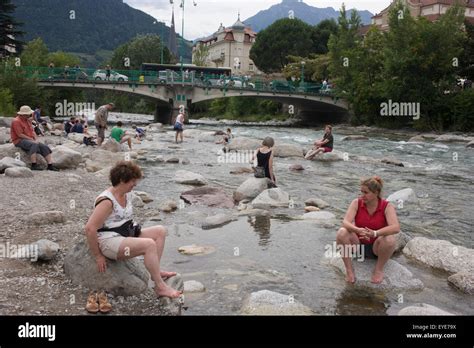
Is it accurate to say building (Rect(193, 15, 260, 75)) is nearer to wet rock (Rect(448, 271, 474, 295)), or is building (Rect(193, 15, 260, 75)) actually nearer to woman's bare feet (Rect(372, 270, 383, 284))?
wet rock (Rect(448, 271, 474, 295))

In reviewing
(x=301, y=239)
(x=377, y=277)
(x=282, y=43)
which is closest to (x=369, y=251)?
(x=377, y=277)

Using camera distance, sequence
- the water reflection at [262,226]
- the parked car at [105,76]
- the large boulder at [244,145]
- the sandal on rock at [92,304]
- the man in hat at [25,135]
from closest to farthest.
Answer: the sandal on rock at [92,304], the water reflection at [262,226], the man in hat at [25,135], the large boulder at [244,145], the parked car at [105,76]

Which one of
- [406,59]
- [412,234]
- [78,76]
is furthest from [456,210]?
[78,76]

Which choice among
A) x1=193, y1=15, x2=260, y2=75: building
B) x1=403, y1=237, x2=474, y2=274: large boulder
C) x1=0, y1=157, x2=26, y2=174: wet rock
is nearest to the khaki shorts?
x1=403, y1=237, x2=474, y2=274: large boulder

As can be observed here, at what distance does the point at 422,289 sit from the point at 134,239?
404 cm

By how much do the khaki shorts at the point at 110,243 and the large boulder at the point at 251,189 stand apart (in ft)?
22.3

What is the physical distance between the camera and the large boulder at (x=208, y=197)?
39.7 feet

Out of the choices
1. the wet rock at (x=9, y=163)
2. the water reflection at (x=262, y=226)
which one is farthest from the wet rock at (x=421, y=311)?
the wet rock at (x=9, y=163)

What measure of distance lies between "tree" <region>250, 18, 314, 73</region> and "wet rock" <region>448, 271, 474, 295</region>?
283 ft

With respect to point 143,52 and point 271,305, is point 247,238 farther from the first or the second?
point 143,52

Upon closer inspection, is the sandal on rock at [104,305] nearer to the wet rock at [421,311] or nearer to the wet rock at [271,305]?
the wet rock at [271,305]
